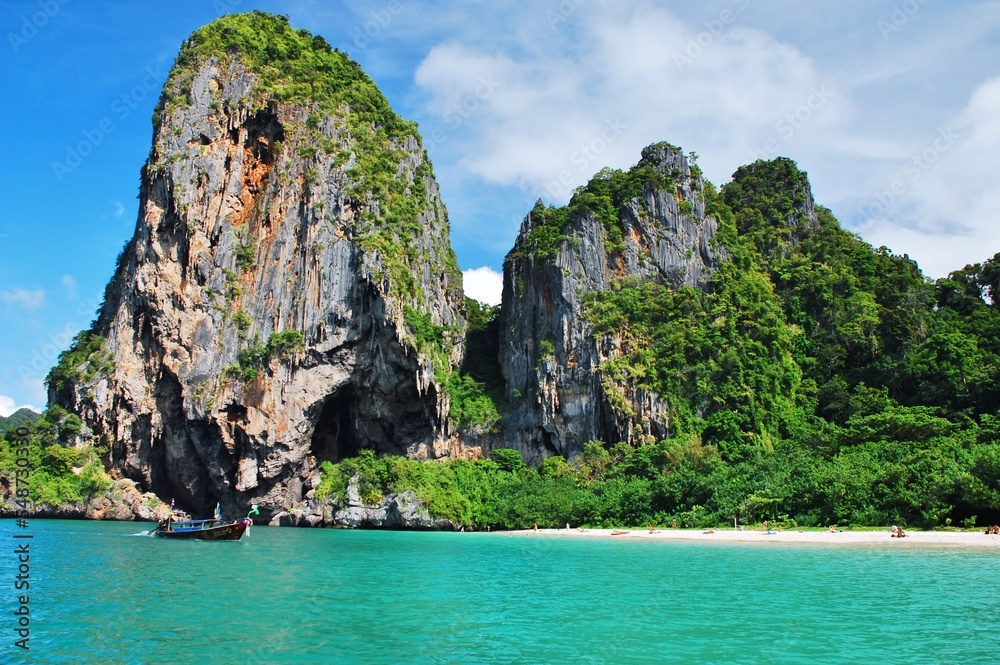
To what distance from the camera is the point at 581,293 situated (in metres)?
54.8

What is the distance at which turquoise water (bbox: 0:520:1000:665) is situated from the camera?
1182 centimetres

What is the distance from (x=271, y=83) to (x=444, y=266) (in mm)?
21102

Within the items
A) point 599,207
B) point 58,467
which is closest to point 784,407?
point 599,207

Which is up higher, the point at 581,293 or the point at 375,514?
the point at 581,293

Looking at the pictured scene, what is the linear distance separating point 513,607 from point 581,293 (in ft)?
132

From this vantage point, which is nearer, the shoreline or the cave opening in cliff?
the shoreline

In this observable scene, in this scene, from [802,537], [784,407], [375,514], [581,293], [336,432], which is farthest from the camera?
[336,432]

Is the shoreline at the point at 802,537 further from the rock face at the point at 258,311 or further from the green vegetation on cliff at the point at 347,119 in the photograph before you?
the green vegetation on cliff at the point at 347,119

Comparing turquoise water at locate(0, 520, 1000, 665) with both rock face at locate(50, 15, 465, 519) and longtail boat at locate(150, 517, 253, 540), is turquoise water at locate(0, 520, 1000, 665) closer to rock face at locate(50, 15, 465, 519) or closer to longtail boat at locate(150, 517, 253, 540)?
longtail boat at locate(150, 517, 253, 540)

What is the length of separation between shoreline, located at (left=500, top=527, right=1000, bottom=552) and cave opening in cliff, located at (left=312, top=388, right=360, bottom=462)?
20.3 metres

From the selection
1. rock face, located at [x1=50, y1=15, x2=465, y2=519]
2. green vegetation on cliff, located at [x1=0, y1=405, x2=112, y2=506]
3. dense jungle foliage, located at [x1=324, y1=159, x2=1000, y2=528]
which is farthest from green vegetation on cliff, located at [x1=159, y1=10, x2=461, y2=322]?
green vegetation on cliff, located at [x1=0, y1=405, x2=112, y2=506]

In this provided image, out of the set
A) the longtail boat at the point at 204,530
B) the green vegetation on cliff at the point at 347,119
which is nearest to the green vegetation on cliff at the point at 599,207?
the green vegetation on cliff at the point at 347,119

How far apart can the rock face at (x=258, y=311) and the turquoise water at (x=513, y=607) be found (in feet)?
82.1

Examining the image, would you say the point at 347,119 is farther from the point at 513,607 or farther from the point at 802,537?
the point at 513,607
